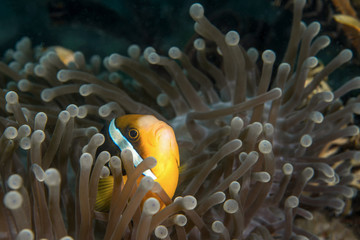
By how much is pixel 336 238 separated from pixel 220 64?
3.77 feet

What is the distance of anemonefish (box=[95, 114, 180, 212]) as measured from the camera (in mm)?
1011

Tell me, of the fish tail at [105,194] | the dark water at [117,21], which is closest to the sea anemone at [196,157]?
the fish tail at [105,194]

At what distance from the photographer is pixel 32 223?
1068 mm

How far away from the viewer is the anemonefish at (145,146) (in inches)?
39.8

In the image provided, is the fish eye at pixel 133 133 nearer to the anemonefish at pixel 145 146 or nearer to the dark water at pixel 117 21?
the anemonefish at pixel 145 146

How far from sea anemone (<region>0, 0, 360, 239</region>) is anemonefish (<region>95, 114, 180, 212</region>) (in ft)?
0.16

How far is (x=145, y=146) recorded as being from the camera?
3.40ft

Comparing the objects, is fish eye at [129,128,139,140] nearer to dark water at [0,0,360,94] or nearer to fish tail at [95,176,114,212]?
fish tail at [95,176,114,212]

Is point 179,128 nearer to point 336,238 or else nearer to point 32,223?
point 32,223

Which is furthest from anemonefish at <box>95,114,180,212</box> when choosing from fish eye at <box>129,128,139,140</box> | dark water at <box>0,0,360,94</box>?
dark water at <box>0,0,360,94</box>

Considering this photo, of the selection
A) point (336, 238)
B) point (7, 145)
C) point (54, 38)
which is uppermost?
point (7, 145)

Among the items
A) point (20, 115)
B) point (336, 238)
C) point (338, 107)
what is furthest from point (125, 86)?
point (336, 238)

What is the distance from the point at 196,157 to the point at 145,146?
355mm

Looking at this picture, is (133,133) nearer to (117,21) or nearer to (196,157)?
(196,157)
